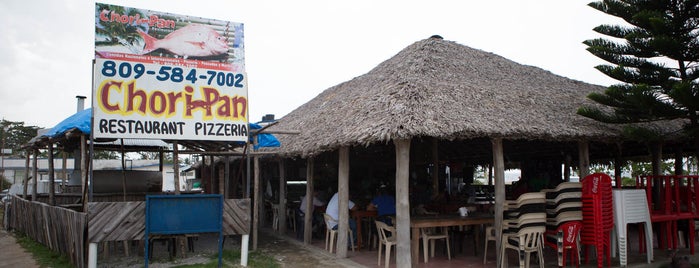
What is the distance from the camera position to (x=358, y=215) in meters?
9.32

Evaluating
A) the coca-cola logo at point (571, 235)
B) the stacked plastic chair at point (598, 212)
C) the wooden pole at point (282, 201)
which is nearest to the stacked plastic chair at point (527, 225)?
the coca-cola logo at point (571, 235)

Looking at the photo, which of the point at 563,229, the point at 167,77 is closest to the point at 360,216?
the point at 563,229

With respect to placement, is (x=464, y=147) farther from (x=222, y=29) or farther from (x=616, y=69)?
(x=222, y=29)

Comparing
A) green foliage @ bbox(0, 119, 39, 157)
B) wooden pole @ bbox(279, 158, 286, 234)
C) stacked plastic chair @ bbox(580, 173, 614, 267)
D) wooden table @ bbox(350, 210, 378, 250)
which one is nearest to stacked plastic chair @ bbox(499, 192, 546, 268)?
stacked plastic chair @ bbox(580, 173, 614, 267)

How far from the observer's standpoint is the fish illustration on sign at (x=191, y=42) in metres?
7.38

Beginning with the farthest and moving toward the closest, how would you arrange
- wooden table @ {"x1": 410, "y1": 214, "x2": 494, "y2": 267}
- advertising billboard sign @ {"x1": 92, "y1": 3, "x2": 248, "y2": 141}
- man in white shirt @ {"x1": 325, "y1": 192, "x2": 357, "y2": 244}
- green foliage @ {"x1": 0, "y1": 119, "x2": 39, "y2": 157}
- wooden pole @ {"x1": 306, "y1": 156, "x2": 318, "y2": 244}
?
1. green foliage @ {"x1": 0, "y1": 119, "x2": 39, "y2": 157}
2. wooden pole @ {"x1": 306, "y1": 156, "x2": 318, "y2": 244}
3. man in white shirt @ {"x1": 325, "y1": 192, "x2": 357, "y2": 244}
4. wooden table @ {"x1": 410, "y1": 214, "x2": 494, "y2": 267}
5. advertising billboard sign @ {"x1": 92, "y1": 3, "x2": 248, "y2": 141}

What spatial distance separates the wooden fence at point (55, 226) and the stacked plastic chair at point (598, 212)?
23.4 ft

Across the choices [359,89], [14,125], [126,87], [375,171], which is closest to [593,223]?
[359,89]

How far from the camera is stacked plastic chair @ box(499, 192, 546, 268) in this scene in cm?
673

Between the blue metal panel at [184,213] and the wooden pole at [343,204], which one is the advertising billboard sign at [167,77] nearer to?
the blue metal panel at [184,213]

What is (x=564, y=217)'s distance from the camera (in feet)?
23.2

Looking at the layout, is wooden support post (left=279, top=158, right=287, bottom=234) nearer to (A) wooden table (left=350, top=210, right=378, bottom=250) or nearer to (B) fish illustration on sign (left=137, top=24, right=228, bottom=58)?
(A) wooden table (left=350, top=210, right=378, bottom=250)

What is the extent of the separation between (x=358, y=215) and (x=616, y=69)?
5359mm

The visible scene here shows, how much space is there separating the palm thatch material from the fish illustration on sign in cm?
241
